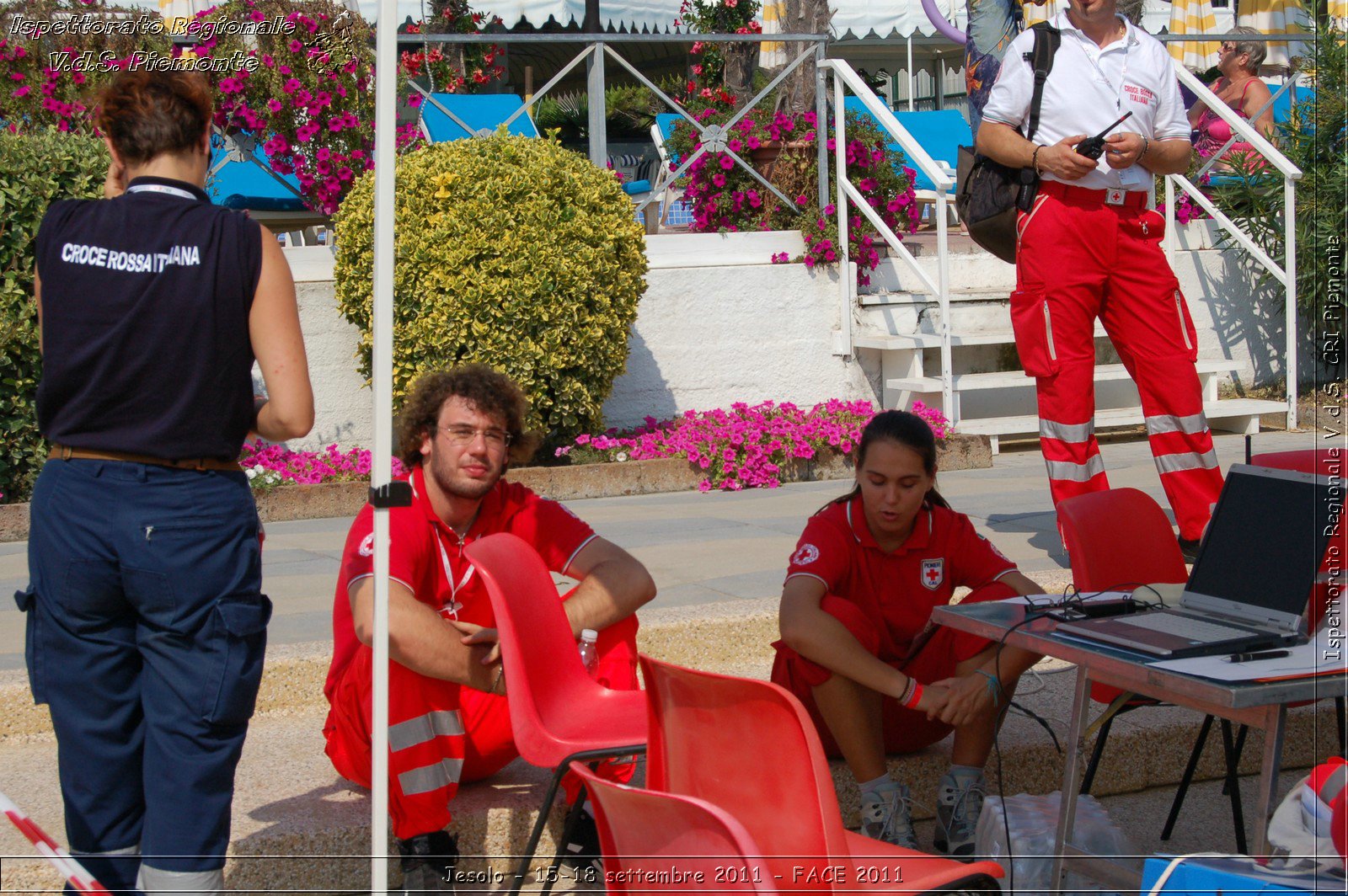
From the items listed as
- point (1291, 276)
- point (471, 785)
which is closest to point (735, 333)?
point (1291, 276)

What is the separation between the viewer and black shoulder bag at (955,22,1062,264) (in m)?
4.76

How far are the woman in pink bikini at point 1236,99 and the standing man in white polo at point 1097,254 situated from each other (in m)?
5.66

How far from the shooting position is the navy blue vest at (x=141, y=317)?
2330 mm

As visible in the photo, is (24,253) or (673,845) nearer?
(673,845)

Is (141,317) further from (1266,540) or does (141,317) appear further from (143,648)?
(1266,540)

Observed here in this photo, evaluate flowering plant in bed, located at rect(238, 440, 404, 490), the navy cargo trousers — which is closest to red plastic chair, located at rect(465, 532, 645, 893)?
the navy cargo trousers

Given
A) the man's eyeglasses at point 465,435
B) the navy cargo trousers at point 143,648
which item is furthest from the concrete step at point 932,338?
the navy cargo trousers at point 143,648

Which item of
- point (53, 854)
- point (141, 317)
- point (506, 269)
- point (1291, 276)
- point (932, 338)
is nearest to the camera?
point (53, 854)

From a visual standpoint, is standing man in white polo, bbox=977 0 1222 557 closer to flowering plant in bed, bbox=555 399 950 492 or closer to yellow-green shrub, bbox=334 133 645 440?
flowering plant in bed, bbox=555 399 950 492

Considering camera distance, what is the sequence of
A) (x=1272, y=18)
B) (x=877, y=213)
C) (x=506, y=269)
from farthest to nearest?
(x=1272, y=18) → (x=877, y=213) → (x=506, y=269)

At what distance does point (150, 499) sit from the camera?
92.2 inches

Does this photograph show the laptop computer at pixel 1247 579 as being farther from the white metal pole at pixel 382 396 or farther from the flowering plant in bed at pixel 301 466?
the flowering plant in bed at pixel 301 466

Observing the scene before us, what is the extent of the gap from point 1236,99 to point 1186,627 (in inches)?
344

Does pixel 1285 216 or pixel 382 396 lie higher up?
pixel 1285 216
